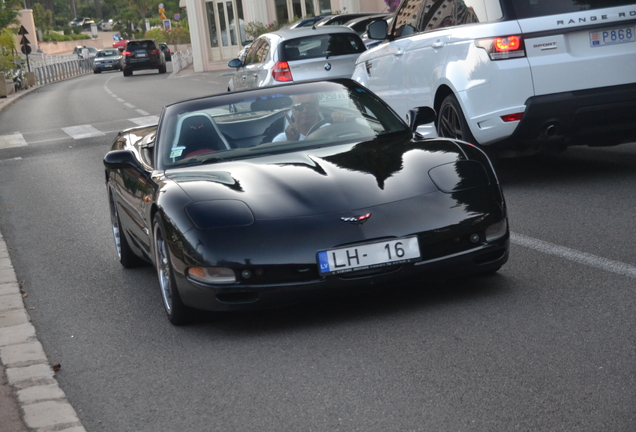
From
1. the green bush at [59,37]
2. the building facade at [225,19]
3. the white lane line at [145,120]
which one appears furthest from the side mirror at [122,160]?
the green bush at [59,37]

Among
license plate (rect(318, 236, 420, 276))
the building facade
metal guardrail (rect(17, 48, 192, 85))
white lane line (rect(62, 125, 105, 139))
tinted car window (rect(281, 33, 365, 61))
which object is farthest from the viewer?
metal guardrail (rect(17, 48, 192, 85))

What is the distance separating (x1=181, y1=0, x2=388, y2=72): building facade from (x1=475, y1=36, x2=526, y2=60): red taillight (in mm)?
41233

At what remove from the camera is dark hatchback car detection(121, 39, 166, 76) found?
53.7 metres

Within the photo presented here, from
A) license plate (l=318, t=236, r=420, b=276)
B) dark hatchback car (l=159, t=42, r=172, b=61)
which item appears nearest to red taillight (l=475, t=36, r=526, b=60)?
license plate (l=318, t=236, r=420, b=276)

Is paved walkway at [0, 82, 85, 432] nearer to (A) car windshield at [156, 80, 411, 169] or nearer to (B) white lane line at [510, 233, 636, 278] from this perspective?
(A) car windshield at [156, 80, 411, 169]

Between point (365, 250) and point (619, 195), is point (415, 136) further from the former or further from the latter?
point (619, 195)

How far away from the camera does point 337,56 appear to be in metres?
15.8

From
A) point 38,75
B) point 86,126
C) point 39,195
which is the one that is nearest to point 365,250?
point 39,195

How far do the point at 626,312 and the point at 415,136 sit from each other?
1964 millimetres

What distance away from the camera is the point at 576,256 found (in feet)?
20.0

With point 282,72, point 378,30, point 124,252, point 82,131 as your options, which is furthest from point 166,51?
point 124,252

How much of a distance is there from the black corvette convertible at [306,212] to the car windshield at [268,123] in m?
0.02

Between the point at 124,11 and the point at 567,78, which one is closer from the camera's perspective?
the point at 567,78

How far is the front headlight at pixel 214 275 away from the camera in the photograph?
16.6 feet
